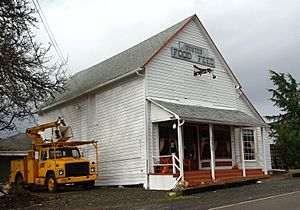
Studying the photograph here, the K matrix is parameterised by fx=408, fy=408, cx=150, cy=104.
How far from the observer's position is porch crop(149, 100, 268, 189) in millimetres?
18609

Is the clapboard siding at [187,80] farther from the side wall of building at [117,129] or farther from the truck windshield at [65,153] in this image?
the truck windshield at [65,153]

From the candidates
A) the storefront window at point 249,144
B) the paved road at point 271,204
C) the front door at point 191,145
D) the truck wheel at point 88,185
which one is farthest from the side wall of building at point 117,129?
the storefront window at point 249,144

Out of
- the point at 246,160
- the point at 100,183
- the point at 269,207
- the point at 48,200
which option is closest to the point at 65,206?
the point at 48,200

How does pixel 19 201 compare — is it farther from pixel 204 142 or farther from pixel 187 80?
pixel 187 80

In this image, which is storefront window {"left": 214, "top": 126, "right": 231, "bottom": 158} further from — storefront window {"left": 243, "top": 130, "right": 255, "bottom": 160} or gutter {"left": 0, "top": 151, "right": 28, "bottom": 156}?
gutter {"left": 0, "top": 151, "right": 28, "bottom": 156}

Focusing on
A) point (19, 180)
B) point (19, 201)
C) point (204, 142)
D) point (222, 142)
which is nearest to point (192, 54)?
point (204, 142)

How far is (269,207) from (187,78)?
12.3 m

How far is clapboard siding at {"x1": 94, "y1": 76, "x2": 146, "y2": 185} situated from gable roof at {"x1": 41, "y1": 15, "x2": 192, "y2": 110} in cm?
74

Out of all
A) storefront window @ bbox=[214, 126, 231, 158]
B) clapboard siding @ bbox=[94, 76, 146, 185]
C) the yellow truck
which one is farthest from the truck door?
storefront window @ bbox=[214, 126, 231, 158]

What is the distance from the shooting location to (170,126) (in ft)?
68.6

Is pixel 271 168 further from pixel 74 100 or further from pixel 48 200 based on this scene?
pixel 48 200

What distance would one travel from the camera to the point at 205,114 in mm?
20344

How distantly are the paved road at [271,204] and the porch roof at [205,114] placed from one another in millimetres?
6325

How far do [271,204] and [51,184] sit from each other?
1188 centimetres
